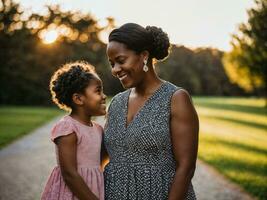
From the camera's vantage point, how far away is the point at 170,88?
2688 millimetres

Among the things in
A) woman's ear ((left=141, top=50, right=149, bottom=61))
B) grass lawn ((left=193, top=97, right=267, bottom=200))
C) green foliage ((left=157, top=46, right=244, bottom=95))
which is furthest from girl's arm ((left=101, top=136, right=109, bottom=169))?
green foliage ((left=157, top=46, right=244, bottom=95))

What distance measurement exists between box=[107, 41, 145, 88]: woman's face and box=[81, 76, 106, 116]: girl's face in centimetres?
30

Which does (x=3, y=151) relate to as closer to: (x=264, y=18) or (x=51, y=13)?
(x=264, y=18)

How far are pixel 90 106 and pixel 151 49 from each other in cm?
59

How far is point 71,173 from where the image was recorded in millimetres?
2697

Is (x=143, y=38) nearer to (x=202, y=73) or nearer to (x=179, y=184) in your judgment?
(x=179, y=184)

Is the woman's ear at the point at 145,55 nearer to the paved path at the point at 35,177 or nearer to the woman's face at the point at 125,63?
the woman's face at the point at 125,63

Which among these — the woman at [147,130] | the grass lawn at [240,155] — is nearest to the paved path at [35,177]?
the grass lawn at [240,155]

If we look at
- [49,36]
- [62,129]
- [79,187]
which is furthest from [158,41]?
[49,36]

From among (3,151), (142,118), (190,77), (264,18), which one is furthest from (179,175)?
(190,77)

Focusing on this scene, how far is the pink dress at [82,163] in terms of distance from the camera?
2.78m

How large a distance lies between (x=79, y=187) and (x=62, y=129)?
0.39 m

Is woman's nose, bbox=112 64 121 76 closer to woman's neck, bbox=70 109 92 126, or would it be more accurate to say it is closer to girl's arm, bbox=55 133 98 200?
woman's neck, bbox=70 109 92 126

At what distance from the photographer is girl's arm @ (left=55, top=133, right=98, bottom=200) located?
270 centimetres
